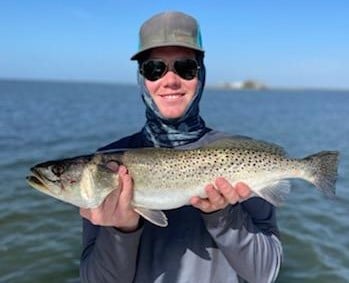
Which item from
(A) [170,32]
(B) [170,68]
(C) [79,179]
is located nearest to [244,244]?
(C) [79,179]

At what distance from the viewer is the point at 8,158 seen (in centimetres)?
1694

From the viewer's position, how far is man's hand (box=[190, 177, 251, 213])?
3426 millimetres

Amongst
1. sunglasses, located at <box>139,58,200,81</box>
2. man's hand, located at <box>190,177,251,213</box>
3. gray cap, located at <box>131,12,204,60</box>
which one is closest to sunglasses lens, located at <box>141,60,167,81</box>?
sunglasses, located at <box>139,58,200,81</box>

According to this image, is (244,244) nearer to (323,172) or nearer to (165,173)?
(165,173)

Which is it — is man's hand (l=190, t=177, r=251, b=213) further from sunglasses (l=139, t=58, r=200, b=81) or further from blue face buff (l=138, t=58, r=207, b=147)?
sunglasses (l=139, t=58, r=200, b=81)

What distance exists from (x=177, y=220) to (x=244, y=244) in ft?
1.87

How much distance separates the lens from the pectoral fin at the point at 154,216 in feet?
11.1

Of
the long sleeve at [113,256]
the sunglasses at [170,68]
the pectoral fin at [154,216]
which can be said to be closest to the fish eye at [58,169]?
the long sleeve at [113,256]

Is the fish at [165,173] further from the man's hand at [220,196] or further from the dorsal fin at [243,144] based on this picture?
the man's hand at [220,196]

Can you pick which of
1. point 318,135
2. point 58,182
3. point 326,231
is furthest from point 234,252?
point 318,135

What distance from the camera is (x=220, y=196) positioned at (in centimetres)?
346

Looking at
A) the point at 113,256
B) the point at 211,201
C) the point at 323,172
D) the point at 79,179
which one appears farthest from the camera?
the point at 323,172

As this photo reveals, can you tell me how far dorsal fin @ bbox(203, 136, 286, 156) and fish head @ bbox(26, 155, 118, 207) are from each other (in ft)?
2.60

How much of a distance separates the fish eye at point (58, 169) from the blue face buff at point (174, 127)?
0.70 metres
